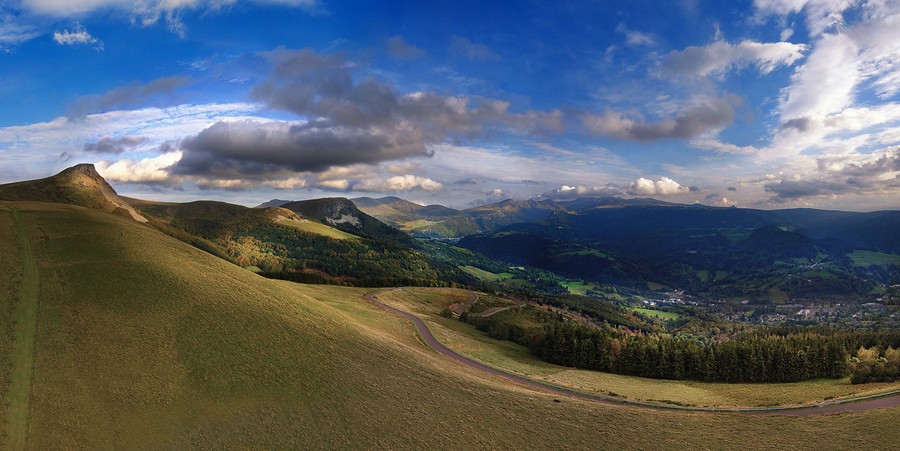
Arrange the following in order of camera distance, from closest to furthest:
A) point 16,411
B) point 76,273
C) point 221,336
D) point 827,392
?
1. point 16,411
2. point 221,336
3. point 76,273
4. point 827,392

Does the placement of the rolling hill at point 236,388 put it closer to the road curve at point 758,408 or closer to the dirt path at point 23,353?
the dirt path at point 23,353

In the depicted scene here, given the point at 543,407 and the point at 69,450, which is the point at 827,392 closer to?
the point at 543,407

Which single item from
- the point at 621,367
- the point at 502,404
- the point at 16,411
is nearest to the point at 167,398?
the point at 16,411

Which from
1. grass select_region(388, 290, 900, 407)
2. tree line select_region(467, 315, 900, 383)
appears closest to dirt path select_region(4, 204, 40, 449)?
grass select_region(388, 290, 900, 407)

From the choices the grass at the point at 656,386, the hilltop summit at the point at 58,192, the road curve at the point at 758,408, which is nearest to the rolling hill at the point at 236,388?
the road curve at the point at 758,408

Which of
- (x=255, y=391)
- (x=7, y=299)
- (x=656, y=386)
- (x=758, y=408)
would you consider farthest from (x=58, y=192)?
(x=758, y=408)

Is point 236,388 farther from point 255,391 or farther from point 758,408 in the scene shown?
point 758,408

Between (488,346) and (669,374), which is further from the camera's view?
(488,346)
